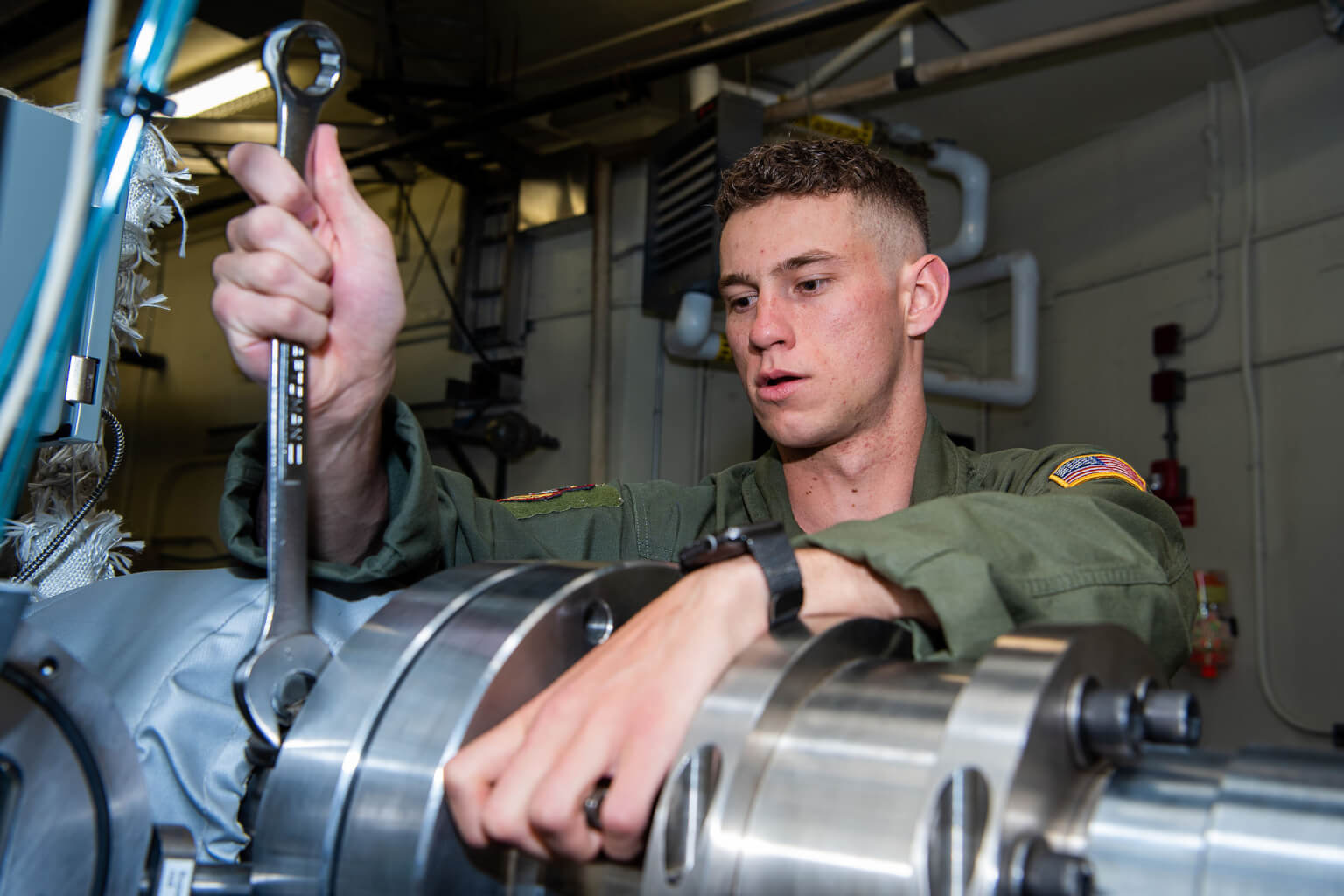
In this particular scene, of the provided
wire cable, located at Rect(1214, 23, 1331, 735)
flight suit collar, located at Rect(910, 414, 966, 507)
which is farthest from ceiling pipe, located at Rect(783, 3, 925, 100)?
flight suit collar, located at Rect(910, 414, 966, 507)

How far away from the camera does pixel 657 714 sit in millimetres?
405

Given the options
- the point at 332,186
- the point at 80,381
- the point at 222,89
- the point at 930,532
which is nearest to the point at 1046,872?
the point at 930,532

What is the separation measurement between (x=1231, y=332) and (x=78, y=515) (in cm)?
291

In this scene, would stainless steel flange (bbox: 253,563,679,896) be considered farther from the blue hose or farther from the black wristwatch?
the blue hose

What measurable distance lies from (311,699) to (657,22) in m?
2.58

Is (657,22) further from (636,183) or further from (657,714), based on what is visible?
(657,714)

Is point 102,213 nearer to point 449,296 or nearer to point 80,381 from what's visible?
point 80,381

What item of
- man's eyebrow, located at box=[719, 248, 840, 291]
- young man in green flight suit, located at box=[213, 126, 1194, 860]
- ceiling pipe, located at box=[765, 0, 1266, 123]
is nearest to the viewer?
young man in green flight suit, located at box=[213, 126, 1194, 860]

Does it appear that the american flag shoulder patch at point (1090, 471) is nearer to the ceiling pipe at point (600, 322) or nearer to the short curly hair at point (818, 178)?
the short curly hair at point (818, 178)

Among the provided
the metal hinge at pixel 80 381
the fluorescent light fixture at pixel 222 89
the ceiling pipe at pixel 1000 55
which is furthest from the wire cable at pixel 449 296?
the metal hinge at pixel 80 381

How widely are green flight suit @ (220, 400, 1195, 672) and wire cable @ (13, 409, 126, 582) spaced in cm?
13


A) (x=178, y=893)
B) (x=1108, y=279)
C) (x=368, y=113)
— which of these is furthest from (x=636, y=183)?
(x=178, y=893)

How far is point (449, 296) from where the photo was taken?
325 cm

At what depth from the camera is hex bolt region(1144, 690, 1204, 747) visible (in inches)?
14.2
